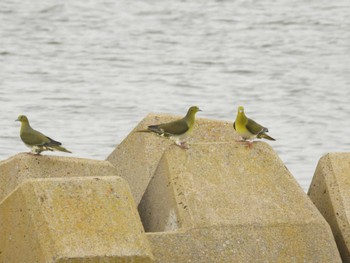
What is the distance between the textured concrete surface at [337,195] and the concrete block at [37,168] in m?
1.85

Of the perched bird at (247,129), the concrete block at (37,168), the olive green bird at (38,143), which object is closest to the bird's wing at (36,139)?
the olive green bird at (38,143)

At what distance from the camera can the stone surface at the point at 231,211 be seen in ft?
30.8

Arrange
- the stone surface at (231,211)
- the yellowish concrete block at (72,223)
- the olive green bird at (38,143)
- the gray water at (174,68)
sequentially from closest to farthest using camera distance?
the yellowish concrete block at (72,223) → the stone surface at (231,211) → the olive green bird at (38,143) → the gray water at (174,68)

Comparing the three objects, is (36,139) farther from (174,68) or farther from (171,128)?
(174,68)

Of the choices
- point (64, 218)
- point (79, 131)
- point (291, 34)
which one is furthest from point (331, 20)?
point (64, 218)

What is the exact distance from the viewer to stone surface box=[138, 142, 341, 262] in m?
9.39

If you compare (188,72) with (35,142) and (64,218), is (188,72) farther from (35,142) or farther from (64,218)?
(64,218)

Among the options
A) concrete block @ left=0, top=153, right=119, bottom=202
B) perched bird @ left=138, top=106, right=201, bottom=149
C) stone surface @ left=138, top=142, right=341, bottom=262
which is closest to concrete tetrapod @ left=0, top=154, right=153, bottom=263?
stone surface @ left=138, top=142, right=341, bottom=262

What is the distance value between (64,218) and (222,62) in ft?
75.3

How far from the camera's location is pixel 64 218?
8.66 m

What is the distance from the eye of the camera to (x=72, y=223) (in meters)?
8.64

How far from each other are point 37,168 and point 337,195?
2376 mm

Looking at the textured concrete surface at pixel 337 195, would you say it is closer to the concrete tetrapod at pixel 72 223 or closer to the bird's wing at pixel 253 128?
the bird's wing at pixel 253 128

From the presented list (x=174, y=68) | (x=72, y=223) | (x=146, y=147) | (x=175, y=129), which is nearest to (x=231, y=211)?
(x=175, y=129)
